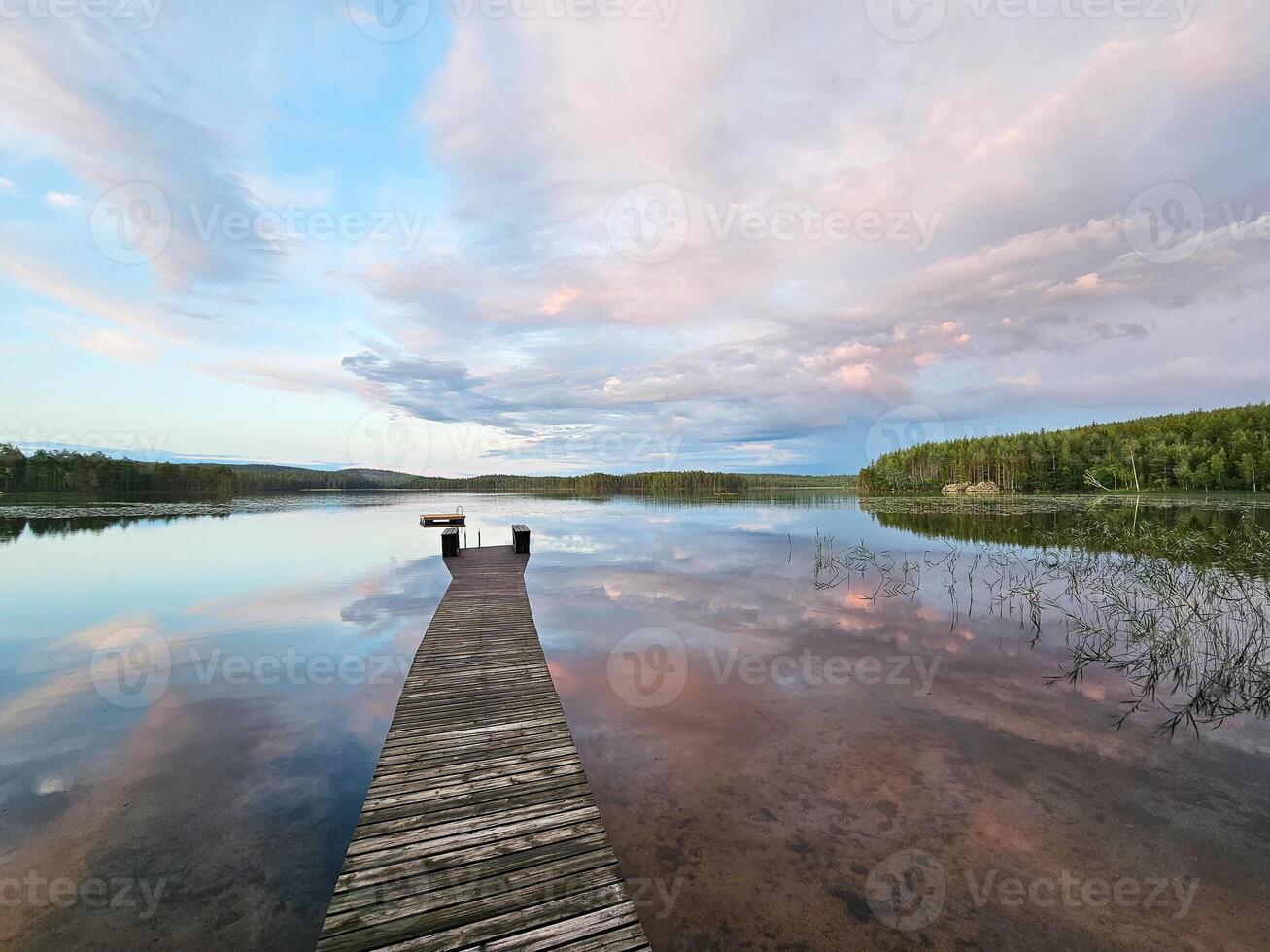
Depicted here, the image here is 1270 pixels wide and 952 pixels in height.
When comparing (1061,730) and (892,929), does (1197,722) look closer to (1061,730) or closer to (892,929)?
(1061,730)

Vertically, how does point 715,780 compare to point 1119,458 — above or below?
below

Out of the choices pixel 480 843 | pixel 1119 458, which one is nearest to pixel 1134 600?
pixel 480 843

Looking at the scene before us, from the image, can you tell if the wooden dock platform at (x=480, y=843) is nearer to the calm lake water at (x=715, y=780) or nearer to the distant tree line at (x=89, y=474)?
the calm lake water at (x=715, y=780)

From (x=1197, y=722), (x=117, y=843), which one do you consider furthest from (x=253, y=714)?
(x=1197, y=722)

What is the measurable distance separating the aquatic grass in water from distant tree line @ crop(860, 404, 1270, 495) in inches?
2254

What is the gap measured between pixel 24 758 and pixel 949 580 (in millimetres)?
22946

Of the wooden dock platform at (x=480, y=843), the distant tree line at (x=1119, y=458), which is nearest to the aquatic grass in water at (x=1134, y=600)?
the wooden dock platform at (x=480, y=843)

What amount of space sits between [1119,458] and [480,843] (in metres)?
110

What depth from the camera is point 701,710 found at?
332 inches

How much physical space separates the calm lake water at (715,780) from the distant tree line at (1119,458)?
7348cm

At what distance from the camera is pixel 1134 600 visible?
45.1 feet

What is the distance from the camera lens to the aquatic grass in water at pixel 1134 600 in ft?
29.7

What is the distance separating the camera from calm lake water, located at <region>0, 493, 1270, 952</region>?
173 inches

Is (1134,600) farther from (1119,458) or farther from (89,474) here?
(89,474)
